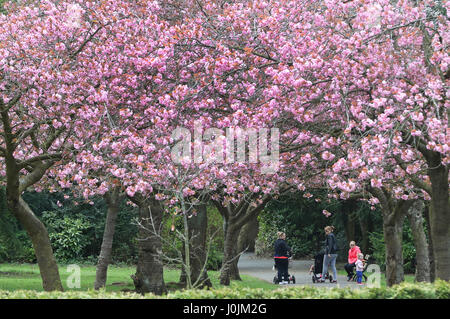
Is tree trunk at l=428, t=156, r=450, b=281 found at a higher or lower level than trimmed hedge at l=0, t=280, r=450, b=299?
higher

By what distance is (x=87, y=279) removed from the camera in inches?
805

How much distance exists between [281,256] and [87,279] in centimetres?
729

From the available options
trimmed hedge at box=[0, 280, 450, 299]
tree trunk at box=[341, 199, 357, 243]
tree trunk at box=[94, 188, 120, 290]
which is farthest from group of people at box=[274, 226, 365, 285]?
trimmed hedge at box=[0, 280, 450, 299]

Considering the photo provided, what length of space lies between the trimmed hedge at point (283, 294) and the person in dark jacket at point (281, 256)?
362 inches

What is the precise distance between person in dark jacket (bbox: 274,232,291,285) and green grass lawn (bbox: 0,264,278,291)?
474mm

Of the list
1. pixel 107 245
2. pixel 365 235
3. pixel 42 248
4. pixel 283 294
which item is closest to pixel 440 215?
pixel 283 294

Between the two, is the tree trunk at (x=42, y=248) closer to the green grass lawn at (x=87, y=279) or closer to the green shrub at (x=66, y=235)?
the green grass lawn at (x=87, y=279)

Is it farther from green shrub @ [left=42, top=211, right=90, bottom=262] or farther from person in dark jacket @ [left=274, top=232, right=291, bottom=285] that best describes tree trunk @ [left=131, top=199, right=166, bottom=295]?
green shrub @ [left=42, top=211, right=90, bottom=262]

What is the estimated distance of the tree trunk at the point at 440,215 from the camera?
9641 mm

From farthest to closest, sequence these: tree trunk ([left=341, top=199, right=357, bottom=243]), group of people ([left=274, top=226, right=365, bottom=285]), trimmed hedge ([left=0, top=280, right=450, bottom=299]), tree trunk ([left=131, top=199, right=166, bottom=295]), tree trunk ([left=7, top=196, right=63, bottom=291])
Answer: tree trunk ([left=341, top=199, right=357, bottom=243]) → group of people ([left=274, top=226, right=365, bottom=285]) → tree trunk ([left=131, top=199, right=166, bottom=295]) → tree trunk ([left=7, top=196, right=63, bottom=291]) → trimmed hedge ([left=0, top=280, right=450, bottom=299])

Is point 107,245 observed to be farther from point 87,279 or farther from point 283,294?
point 283,294

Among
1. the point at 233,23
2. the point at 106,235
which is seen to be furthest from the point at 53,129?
the point at 106,235

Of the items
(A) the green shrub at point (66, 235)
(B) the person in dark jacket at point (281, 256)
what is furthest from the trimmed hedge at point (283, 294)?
(A) the green shrub at point (66, 235)

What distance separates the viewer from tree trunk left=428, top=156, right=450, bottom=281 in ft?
31.6
